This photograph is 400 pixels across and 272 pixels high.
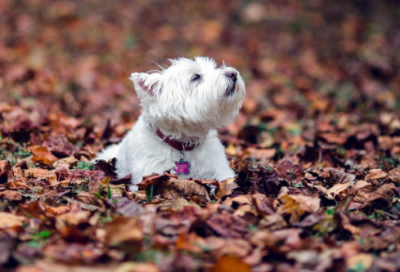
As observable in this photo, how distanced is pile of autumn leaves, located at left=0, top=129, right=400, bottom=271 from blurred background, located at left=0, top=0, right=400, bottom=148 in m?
3.12

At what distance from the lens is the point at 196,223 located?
9.40 ft

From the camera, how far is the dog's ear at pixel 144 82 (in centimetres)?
409

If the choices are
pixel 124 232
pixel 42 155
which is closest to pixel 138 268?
pixel 124 232

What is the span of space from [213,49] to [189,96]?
26.8 feet

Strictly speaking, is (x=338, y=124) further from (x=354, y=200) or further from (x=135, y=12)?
(x=135, y=12)

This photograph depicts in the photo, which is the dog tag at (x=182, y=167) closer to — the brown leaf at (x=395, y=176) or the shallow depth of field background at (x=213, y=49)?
the brown leaf at (x=395, y=176)

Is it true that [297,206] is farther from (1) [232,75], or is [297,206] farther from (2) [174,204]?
(1) [232,75]

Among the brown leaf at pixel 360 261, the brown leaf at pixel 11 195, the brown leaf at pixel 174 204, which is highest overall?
the brown leaf at pixel 11 195

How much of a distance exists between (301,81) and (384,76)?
1707 mm

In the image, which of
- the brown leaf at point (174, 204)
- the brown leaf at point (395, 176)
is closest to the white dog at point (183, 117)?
the brown leaf at point (174, 204)

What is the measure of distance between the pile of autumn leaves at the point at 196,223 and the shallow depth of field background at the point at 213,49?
3622mm

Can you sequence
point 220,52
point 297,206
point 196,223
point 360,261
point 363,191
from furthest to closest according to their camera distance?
point 220,52 → point 363,191 → point 297,206 → point 196,223 → point 360,261

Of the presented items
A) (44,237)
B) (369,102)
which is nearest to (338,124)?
(369,102)

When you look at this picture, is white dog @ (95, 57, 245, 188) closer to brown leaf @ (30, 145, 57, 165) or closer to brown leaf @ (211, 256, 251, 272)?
brown leaf @ (30, 145, 57, 165)
